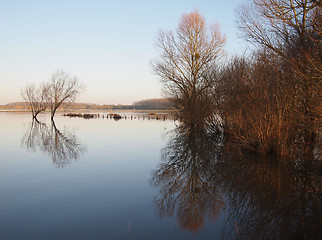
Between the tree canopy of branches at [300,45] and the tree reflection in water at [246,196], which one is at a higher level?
the tree canopy of branches at [300,45]

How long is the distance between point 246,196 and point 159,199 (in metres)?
2.04

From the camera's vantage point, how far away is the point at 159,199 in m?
5.71

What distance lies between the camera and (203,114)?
19828 millimetres

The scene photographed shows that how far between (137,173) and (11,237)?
4.51 metres

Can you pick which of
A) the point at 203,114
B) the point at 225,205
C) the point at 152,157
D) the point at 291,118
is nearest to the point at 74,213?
the point at 225,205

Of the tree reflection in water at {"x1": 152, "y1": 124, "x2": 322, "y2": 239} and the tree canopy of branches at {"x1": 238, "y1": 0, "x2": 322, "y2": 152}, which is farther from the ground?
the tree canopy of branches at {"x1": 238, "y1": 0, "x2": 322, "y2": 152}

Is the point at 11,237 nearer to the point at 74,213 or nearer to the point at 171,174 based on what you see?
the point at 74,213

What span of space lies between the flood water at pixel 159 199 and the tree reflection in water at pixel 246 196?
2 cm

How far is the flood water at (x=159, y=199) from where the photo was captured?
4.14 meters

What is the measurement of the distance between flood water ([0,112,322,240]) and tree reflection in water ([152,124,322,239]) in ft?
0.06

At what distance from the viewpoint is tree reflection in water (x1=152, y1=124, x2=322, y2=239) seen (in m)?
4.18

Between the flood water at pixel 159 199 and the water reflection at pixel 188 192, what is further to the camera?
the water reflection at pixel 188 192

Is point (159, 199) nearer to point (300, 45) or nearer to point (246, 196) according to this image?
point (246, 196)

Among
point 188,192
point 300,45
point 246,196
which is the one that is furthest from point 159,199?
point 300,45
